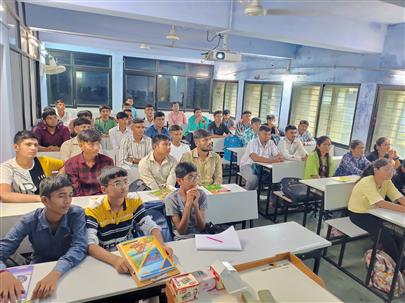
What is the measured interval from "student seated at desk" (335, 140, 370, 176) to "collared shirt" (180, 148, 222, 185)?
6.24 feet

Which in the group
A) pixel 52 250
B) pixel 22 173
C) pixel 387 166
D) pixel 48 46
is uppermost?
pixel 48 46

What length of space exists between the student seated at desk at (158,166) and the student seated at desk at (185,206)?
878 millimetres

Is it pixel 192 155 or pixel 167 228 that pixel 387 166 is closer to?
pixel 192 155

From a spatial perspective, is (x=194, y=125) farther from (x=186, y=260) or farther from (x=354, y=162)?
(x=186, y=260)

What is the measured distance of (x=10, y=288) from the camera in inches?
51.7

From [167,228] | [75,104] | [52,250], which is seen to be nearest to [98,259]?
[52,250]

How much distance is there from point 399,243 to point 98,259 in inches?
101

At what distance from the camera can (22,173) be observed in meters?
2.46

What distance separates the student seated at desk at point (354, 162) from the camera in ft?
13.0

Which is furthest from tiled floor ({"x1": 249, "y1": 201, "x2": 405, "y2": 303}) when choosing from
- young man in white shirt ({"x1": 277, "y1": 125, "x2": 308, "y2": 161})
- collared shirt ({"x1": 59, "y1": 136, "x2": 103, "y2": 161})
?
collared shirt ({"x1": 59, "y1": 136, "x2": 103, "y2": 161})

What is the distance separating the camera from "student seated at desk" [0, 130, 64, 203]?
7.55 ft

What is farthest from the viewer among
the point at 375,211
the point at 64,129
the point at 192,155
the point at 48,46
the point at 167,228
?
the point at 48,46

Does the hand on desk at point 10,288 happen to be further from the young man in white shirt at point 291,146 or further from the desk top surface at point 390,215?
the young man in white shirt at point 291,146

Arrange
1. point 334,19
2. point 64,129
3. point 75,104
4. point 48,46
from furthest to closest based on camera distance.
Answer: point 75,104
point 48,46
point 334,19
point 64,129
